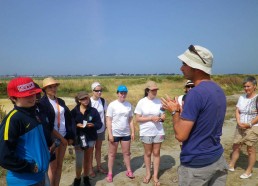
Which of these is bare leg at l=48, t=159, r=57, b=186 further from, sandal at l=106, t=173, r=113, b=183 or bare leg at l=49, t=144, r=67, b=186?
sandal at l=106, t=173, r=113, b=183

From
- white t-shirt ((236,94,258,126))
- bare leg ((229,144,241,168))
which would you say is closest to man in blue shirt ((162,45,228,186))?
white t-shirt ((236,94,258,126))

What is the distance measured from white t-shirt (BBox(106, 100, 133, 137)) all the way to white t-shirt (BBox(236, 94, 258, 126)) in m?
2.28

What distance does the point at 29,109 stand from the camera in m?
2.43

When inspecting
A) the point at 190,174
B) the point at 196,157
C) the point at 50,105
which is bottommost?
the point at 190,174

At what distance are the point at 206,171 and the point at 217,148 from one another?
0.24 m

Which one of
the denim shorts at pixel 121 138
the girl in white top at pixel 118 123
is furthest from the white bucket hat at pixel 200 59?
the denim shorts at pixel 121 138

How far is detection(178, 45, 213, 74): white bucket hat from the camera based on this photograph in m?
2.17

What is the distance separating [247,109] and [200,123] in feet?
9.59

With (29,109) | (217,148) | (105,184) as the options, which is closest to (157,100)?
(105,184)

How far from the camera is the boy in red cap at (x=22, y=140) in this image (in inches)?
85.7

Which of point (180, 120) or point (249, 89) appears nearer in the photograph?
point (180, 120)

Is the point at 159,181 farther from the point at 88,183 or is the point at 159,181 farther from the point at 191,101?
the point at 191,101

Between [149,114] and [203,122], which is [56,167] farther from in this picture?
[203,122]

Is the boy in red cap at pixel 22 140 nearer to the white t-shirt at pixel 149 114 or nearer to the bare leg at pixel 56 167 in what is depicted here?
the bare leg at pixel 56 167
